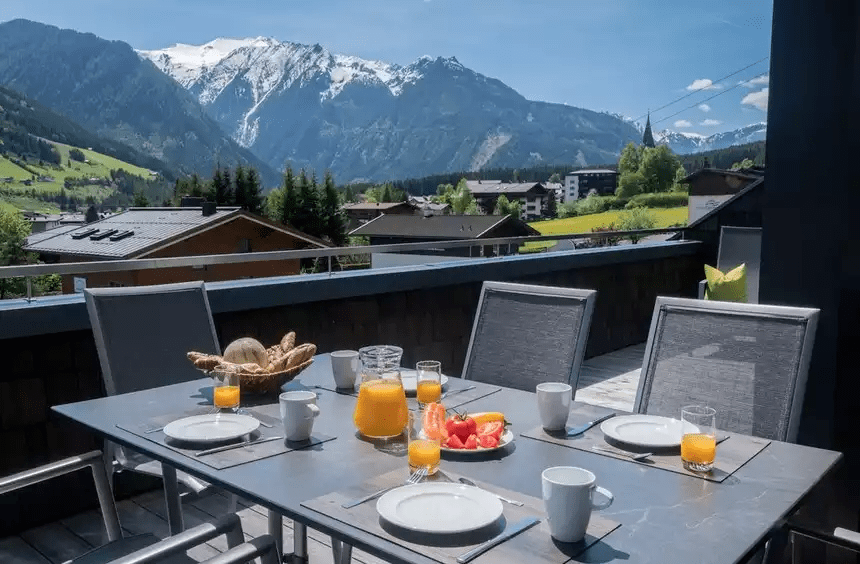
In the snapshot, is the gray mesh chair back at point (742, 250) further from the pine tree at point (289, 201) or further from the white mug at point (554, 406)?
the pine tree at point (289, 201)

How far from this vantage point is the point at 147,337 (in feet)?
6.95

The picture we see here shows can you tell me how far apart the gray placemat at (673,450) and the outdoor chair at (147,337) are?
991mm

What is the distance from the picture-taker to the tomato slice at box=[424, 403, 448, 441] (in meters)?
1.31

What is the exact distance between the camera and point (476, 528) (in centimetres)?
99

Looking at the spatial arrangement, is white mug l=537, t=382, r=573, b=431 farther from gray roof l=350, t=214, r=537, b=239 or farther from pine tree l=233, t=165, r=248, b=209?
pine tree l=233, t=165, r=248, b=209

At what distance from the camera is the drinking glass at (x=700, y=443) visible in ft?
4.02

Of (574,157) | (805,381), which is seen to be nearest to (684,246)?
(805,381)

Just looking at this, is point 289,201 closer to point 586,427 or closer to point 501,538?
point 586,427

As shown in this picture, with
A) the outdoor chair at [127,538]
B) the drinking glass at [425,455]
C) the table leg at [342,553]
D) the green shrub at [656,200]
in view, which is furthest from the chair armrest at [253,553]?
the green shrub at [656,200]

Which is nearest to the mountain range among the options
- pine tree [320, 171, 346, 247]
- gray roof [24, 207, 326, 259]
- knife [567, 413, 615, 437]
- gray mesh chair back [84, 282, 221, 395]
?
pine tree [320, 171, 346, 247]

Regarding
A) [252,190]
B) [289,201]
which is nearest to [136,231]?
[252,190]

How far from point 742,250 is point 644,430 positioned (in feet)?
13.5

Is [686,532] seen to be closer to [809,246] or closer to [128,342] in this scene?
[809,246]

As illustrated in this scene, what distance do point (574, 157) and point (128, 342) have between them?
661ft
